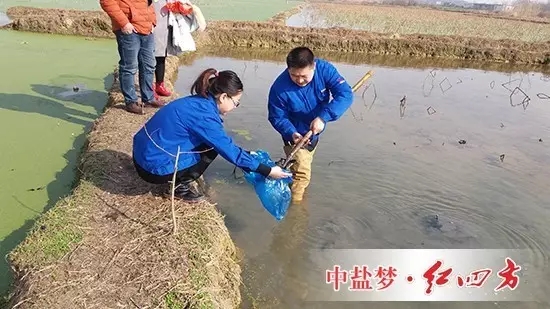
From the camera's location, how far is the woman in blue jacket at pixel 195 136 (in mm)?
2951

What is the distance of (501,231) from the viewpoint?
4191 mm

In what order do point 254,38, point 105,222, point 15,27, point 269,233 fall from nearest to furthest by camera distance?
point 105,222
point 269,233
point 15,27
point 254,38

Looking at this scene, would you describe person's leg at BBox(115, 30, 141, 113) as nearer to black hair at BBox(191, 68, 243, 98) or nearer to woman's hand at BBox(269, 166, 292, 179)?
→ black hair at BBox(191, 68, 243, 98)

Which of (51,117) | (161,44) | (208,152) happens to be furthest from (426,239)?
(51,117)

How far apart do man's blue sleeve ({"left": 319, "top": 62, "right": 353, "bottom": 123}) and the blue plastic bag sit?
681mm

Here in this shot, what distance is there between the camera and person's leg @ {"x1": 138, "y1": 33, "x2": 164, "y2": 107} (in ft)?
16.9

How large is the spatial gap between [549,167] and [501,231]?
2243 mm

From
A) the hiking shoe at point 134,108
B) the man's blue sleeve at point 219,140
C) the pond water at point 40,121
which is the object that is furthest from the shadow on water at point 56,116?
the man's blue sleeve at point 219,140

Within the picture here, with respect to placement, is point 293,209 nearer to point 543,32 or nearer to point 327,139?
point 327,139

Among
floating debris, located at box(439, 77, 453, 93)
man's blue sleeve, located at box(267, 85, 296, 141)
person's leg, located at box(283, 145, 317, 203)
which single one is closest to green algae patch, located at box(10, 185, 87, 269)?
man's blue sleeve, located at box(267, 85, 296, 141)

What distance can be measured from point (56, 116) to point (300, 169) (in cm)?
342

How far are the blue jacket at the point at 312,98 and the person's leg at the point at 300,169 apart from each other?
194 millimetres

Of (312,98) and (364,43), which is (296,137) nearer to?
(312,98)

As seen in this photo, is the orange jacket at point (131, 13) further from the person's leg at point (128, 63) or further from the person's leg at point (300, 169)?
the person's leg at point (300, 169)
